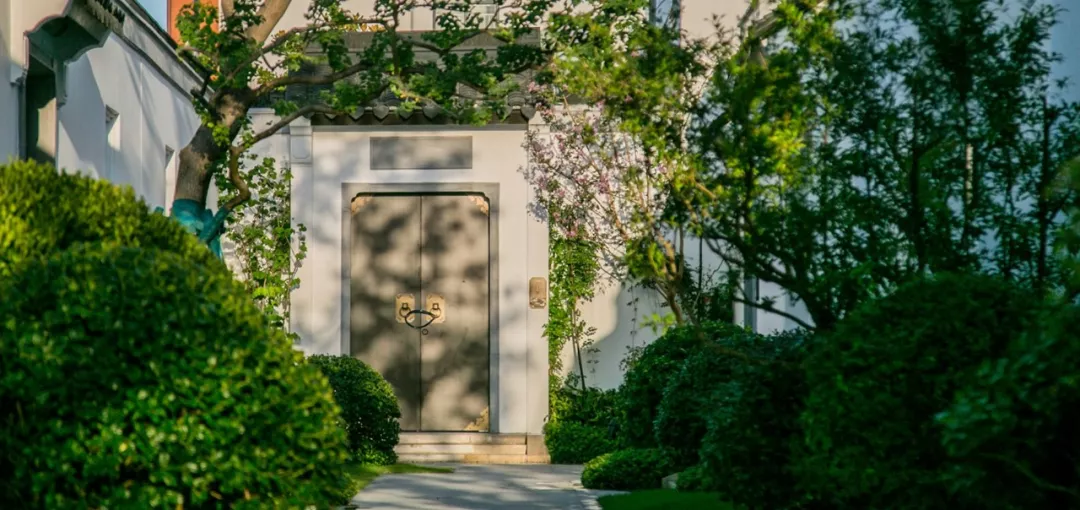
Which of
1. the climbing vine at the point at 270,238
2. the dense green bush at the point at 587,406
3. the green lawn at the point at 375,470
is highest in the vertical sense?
the climbing vine at the point at 270,238

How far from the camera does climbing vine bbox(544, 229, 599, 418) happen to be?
1803cm

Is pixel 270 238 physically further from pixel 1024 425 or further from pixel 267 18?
pixel 1024 425

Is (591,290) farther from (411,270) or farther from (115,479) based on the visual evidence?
(115,479)

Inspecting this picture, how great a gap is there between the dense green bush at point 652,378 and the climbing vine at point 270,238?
586cm

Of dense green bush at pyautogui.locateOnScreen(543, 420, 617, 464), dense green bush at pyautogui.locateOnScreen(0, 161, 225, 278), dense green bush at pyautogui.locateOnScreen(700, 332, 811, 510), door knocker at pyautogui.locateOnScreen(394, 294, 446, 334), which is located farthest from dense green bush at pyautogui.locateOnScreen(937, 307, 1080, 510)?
door knocker at pyautogui.locateOnScreen(394, 294, 446, 334)

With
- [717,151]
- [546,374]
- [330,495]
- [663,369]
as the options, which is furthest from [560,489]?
[330,495]

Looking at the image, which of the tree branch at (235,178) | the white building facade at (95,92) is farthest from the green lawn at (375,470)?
the white building facade at (95,92)

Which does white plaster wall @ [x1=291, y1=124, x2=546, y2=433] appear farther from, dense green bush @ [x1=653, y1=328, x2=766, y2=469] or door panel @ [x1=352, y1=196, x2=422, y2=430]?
dense green bush @ [x1=653, y1=328, x2=766, y2=469]

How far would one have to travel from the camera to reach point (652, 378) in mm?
12953

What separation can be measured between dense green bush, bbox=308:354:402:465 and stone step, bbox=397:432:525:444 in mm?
1821

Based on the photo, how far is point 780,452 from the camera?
Result: 7715mm

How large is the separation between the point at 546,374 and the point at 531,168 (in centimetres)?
260

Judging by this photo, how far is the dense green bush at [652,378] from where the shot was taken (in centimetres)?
1286

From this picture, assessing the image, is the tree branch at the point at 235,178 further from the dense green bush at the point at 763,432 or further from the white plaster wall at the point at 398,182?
the dense green bush at the point at 763,432
